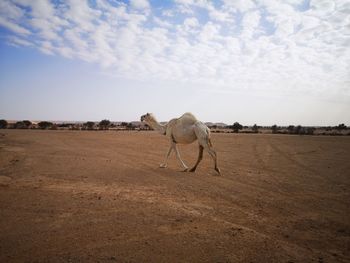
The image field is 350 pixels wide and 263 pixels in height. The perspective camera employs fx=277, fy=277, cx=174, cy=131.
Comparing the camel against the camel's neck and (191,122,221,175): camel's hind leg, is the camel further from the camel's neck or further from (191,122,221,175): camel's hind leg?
the camel's neck

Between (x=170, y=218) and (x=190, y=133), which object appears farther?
(x=190, y=133)

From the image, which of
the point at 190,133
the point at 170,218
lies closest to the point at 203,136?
the point at 190,133

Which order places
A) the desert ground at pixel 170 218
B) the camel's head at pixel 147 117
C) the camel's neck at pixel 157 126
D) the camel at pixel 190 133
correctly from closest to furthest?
the desert ground at pixel 170 218 < the camel at pixel 190 133 < the camel's neck at pixel 157 126 < the camel's head at pixel 147 117

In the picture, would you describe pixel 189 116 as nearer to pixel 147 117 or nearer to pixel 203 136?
pixel 203 136

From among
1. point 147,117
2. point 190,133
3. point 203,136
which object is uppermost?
point 147,117

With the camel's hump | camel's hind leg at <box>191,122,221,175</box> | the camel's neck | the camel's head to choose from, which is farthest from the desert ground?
the camel's head

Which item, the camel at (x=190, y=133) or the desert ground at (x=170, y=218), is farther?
the camel at (x=190, y=133)

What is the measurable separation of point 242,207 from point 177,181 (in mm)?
3292

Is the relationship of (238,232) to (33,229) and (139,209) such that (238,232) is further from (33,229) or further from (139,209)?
(33,229)

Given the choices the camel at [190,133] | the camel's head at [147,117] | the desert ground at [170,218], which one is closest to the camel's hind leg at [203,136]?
the camel at [190,133]

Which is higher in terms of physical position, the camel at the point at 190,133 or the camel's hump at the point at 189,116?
the camel's hump at the point at 189,116

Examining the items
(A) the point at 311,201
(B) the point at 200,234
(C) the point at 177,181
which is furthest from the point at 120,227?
(A) the point at 311,201

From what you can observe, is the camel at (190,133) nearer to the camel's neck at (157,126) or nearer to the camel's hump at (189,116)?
the camel's hump at (189,116)

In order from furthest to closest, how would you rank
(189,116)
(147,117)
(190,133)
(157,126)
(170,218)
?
(147,117), (157,126), (189,116), (190,133), (170,218)
